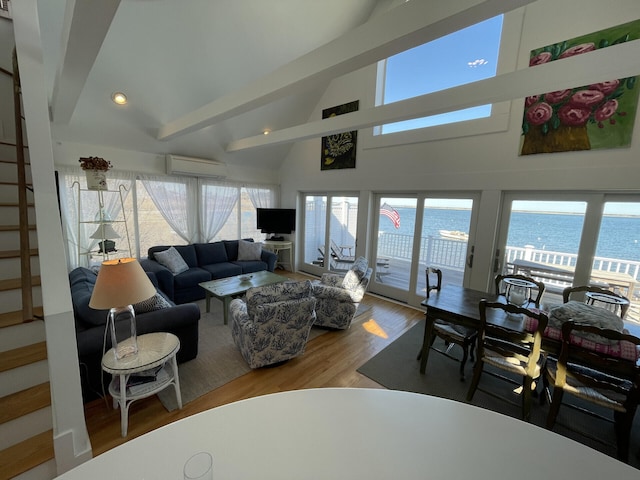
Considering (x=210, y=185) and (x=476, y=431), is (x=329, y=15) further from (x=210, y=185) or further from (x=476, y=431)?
(x=476, y=431)

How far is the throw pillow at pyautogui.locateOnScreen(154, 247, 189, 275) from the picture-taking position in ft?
14.3

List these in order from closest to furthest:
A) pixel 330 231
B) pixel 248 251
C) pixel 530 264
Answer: pixel 530 264 < pixel 248 251 < pixel 330 231

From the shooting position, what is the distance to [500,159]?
3.38 m

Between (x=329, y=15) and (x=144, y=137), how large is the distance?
353cm

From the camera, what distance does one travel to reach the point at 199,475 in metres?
0.57

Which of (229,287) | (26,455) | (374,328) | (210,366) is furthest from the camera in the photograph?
(229,287)

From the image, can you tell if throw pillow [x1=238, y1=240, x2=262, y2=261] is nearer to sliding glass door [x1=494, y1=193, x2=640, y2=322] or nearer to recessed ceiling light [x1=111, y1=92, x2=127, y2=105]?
recessed ceiling light [x1=111, y1=92, x2=127, y2=105]

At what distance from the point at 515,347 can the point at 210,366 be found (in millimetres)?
2804

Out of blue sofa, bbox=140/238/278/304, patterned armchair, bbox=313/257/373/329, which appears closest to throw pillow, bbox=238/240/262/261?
blue sofa, bbox=140/238/278/304

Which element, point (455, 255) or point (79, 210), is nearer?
point (79, 210)

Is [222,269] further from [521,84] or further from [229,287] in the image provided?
[521,84]

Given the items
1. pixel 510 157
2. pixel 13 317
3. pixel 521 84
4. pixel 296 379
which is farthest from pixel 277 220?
pixel 521 84

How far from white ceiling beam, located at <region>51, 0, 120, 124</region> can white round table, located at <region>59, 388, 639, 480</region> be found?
7.20ft

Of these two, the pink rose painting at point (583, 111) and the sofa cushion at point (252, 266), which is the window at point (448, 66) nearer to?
the pink rose painting at point (583, 111)
